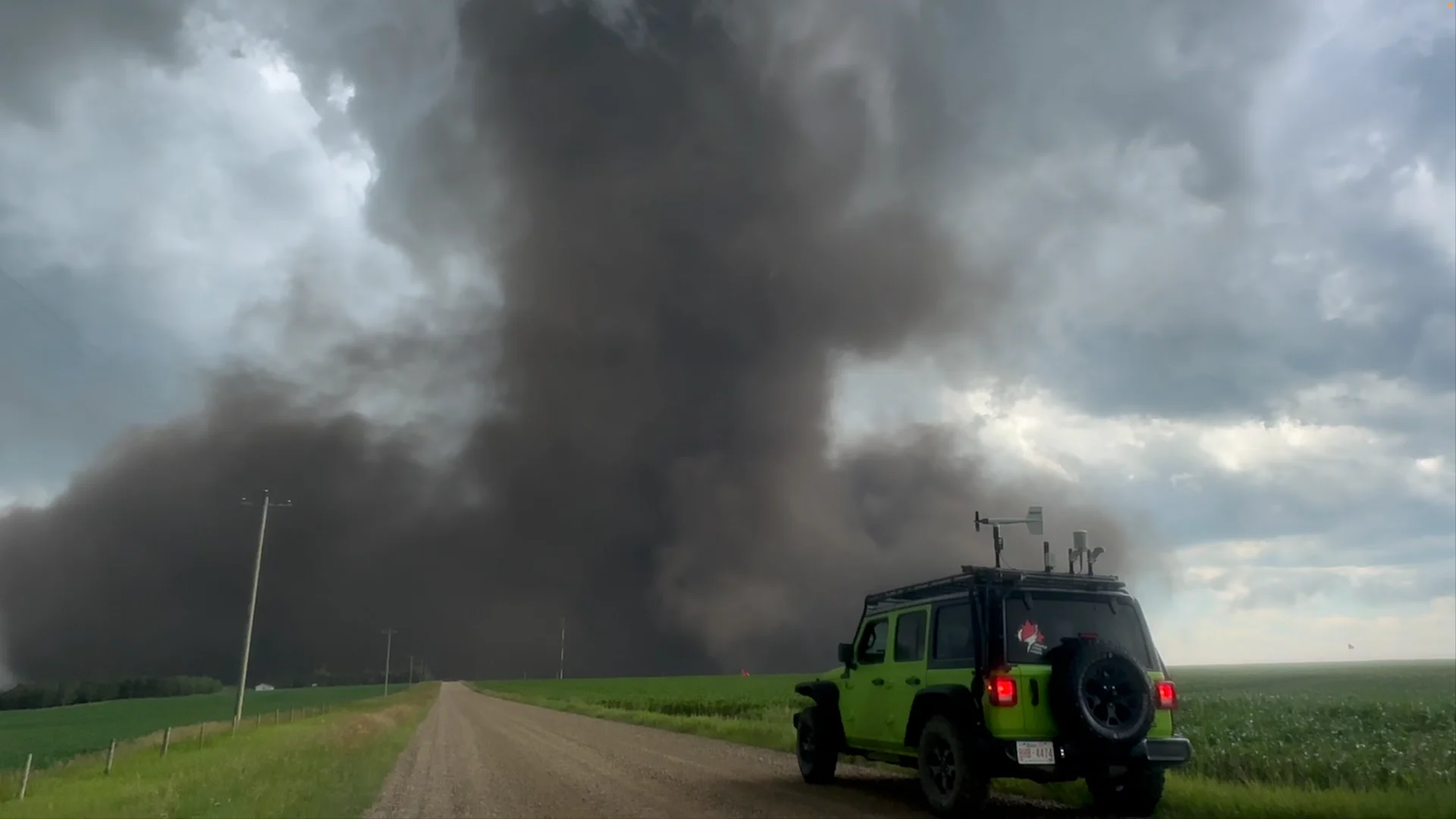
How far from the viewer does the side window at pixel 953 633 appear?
9.51 m

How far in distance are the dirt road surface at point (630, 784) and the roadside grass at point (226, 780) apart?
29.5 inches

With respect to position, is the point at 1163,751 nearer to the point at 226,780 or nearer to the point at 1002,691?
the point at 1002,691

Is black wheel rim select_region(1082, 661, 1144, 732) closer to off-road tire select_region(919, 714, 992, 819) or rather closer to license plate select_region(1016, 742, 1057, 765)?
license plate select_region(1016, 742, 1057, 765)

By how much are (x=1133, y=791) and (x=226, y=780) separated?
14492 mm

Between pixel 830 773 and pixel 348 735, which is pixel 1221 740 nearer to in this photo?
pixel 830 773

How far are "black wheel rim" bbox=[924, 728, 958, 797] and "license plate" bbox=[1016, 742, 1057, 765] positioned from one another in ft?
2.54

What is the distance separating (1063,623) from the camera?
9.47 meters

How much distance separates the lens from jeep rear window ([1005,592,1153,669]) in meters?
9.20

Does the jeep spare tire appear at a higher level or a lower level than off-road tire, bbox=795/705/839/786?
higher

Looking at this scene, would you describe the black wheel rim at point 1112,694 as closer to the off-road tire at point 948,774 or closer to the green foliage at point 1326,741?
the off-road tire at point 948,774

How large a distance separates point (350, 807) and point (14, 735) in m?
49.5

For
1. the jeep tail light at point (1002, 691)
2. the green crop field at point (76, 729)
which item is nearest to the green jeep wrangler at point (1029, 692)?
the jeep tail light at point (1002, 691)

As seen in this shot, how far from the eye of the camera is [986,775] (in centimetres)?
881

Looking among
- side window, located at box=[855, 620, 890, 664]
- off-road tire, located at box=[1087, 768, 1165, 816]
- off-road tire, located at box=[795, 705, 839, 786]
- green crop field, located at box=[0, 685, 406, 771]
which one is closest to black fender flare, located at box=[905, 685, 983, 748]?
side window, located at box=[855, 620, 890, 664]
